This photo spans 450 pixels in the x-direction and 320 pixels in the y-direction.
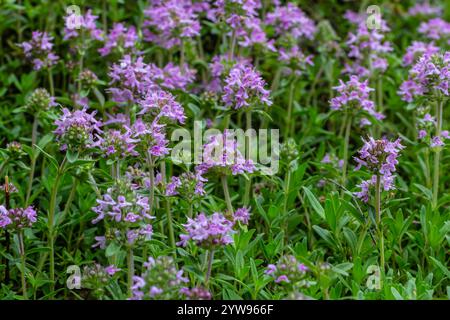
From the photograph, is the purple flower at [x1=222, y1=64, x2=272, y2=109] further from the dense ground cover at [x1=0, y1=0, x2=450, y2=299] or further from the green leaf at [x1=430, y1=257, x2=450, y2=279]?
the green leaf at [x1=430, y1=257, x2=450, y2=279]

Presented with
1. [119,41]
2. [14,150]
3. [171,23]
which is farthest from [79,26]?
[14,150]

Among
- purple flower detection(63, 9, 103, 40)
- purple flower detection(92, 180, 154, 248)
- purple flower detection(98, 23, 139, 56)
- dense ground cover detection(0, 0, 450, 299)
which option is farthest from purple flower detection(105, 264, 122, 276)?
purple flower detection(63, 9, 103, 40)

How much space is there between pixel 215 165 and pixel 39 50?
1411 mm

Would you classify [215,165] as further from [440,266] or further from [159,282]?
[440,266]

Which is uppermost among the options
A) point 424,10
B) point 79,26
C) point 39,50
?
point 424,10

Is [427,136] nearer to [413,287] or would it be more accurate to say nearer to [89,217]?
[413,287]

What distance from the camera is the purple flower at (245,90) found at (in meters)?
2.98

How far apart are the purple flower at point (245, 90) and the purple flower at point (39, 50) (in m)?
1.08

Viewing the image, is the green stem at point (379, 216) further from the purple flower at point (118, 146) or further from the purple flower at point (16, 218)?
the purple flower at point (16, 218)

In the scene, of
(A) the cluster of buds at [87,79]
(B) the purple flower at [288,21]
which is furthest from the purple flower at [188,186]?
(B) the purple flower at [288,21]

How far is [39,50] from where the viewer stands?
3.62 m

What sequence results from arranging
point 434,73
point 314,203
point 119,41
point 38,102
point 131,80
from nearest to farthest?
point 314,203
point 434,73
point 131,80
point 38,102
point 119,41

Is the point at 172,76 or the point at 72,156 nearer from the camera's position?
the point at 72,156

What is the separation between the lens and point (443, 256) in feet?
9.76
